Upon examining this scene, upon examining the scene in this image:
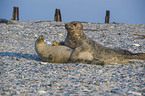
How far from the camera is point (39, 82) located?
4.88 meters

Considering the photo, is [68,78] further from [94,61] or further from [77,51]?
[94,61]

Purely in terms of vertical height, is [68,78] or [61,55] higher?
[61,55]

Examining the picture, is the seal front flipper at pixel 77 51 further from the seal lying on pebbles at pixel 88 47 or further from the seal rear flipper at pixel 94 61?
the seal rear flipper at pixel 94 61

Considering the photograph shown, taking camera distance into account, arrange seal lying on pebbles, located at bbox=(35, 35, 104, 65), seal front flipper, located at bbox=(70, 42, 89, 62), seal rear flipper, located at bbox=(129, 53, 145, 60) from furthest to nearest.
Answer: seal rear flipper, located at bbox=(129, 53, 145, 60) → seal lying on pebbles, located at bbox=(35, 35, 104, 65) → seal front flipper, located at bbox=(70, 42, 89, 62)

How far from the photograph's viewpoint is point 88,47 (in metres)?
6.62

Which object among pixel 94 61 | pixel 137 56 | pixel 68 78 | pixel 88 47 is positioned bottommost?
pixel 68 78

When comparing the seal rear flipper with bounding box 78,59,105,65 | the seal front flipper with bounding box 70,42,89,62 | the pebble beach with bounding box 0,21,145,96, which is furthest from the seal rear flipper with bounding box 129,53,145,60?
the seal front flipper with bounding box 70,42,89,62

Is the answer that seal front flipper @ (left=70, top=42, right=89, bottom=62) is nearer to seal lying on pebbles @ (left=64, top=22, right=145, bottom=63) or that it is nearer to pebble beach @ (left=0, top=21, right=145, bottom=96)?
seal lying on pebbles @ (left=64, top=22, right=145, bottom=63)

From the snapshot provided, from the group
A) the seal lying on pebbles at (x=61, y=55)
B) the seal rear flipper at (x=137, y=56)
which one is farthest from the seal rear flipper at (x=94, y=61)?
the seal rear flipper at (x=137, y=56)

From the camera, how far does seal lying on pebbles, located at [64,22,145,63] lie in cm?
658

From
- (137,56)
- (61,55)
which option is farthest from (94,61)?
(137,56)

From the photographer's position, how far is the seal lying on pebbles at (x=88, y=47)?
A: 658 cm

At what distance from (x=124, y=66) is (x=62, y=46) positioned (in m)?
1.93

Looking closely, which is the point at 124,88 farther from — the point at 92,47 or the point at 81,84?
the point at 92,47
